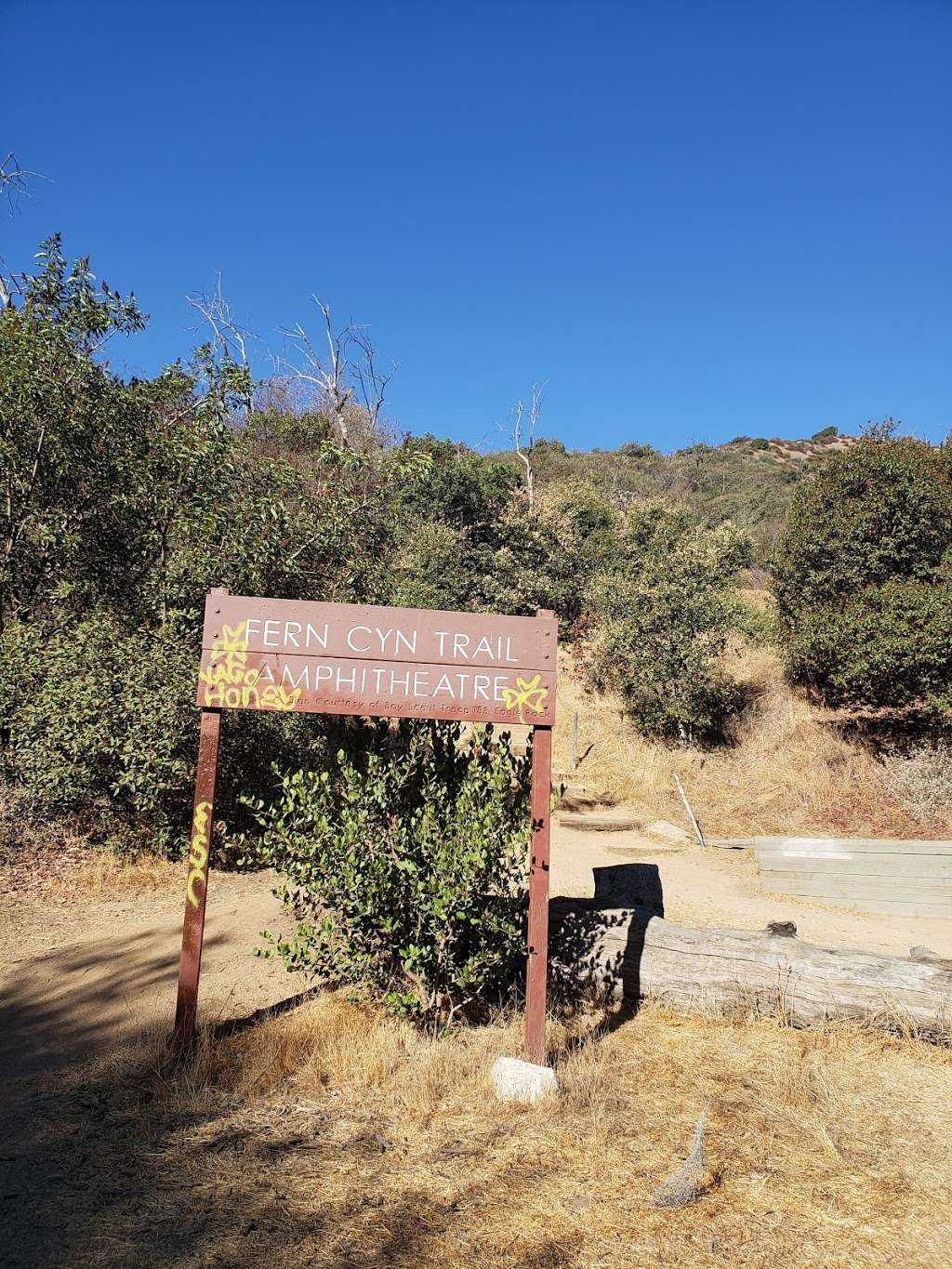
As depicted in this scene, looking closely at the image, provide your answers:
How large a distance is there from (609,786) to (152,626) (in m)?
8.78

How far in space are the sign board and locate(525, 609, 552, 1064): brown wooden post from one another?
0.91ft

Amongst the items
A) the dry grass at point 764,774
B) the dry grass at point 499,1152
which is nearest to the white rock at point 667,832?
the dry grass at point 764,774

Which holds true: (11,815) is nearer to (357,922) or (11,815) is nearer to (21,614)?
(21,614)

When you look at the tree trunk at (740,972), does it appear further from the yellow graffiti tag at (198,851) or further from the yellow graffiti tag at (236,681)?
the yellow graffiti tag at (236,681)

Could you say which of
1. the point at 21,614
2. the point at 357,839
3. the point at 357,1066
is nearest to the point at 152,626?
the point at 21,614

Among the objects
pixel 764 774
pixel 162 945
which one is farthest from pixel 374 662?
pixel 764 774

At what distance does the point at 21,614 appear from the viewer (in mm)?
9891

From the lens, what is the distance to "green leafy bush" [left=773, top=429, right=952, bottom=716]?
13781 millimetres

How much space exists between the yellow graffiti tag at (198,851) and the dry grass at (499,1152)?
849mm

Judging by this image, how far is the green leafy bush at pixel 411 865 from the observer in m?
4.85

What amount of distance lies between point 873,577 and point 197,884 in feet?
47.0

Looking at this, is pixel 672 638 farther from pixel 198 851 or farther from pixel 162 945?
pixel 198 851

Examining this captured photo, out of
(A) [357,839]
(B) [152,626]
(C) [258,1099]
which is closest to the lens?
(C) [258,1099]

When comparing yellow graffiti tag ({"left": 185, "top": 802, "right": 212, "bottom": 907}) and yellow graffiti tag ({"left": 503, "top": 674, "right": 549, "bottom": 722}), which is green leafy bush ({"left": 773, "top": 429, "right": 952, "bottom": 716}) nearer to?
yellow graffiti tag ({"left": 503, "top": 674, "right": 549, "bottom": 722})
